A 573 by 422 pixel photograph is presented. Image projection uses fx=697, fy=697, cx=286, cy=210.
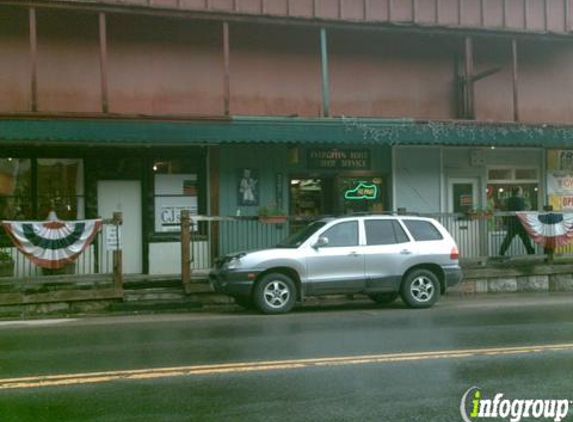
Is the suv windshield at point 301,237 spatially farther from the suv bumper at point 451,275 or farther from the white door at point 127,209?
the white door at point 127,209

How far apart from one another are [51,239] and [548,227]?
10853 millimetres

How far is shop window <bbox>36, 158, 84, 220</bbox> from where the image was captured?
1515 cm

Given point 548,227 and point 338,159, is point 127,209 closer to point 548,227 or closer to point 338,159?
point 338,159

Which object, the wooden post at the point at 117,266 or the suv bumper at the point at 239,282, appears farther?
the wooden post at the point at 117,266

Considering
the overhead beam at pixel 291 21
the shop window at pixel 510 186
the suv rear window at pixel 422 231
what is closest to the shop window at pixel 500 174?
the shop window at pixel 510 186

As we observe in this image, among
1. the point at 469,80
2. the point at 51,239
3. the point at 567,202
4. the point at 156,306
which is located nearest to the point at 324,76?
the point at 469,80

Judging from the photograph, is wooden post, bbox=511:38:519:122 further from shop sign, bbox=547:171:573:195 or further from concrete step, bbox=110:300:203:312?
concrete step, bbox=110:300:203:312

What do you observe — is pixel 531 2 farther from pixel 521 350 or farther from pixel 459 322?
pixel 521 350

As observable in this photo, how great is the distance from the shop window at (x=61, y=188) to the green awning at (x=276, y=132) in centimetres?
79

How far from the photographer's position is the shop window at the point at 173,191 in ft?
52.3

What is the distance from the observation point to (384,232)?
41.9ft

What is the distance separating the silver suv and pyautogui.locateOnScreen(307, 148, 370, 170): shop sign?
436cm

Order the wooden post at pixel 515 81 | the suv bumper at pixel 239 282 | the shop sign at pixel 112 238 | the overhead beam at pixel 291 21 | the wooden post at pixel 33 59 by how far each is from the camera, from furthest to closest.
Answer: the wooden post at pixel 515 81, the overhead beam at pixel 291 21, the wooden post at pixel 33 59, the shop sign at pixel 112 238, the suv bumper at pixel 239 282

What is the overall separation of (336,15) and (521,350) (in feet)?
34.5
